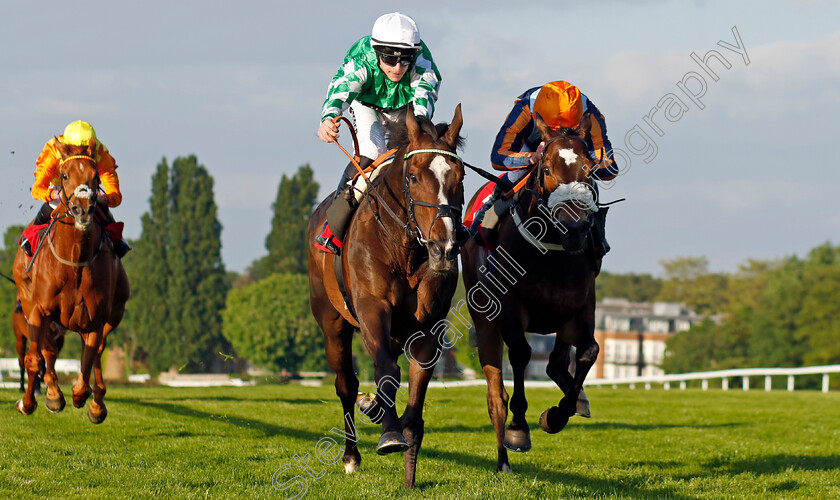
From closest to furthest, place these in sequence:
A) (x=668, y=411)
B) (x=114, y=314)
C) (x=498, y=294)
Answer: (x=498, y=294)
(x=114, y=314)
(x=668, y=411)

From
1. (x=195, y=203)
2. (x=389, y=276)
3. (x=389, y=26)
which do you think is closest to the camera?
(x=389, y=276)

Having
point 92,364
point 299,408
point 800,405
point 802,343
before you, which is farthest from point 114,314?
point 802,343

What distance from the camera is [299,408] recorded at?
15102mm

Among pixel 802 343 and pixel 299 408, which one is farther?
pixel 802 343

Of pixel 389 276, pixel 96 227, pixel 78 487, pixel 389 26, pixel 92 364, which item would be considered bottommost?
pixel 78 487

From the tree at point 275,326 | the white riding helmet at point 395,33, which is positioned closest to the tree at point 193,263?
the tree at point 275,326

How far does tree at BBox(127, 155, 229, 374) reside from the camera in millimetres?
65062

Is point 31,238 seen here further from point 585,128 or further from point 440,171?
point 585,128

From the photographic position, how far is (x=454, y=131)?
6.78 metres

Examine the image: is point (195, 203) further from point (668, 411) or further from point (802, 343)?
point (668, 411)

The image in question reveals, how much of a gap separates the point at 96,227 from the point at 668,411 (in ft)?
34.7

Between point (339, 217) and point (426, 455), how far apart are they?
2.93m

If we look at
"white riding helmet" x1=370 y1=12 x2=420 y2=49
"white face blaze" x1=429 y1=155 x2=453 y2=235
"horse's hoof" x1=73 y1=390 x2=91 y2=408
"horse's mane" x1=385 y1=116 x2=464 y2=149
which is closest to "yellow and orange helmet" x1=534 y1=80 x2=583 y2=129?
"white riding helmet" x1=370 y1=12 x2=420 y2=49

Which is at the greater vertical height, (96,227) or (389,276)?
(96,227)
